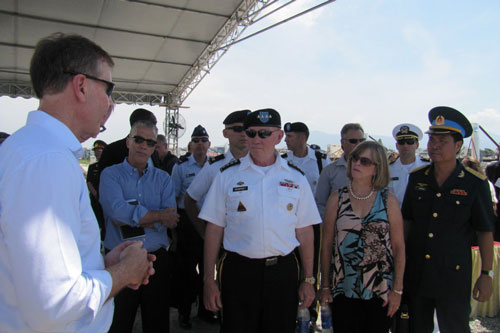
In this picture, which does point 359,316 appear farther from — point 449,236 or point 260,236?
point 260,236

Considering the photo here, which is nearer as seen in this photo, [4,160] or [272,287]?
[4,160]

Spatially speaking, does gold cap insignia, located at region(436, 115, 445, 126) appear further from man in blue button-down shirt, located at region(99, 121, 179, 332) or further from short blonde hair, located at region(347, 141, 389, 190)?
man in blue button-down shirt, located at region(99, 121, 179, 332)

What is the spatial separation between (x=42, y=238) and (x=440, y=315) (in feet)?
9.20

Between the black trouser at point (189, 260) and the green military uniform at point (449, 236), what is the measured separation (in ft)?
7.31

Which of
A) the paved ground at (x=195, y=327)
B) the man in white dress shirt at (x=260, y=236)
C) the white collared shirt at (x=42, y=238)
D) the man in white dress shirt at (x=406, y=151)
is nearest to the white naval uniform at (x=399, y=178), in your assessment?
the man in white dress shirt at (x=406, y=151)

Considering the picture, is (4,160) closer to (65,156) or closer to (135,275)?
(65,156)

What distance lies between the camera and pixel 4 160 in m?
0.93

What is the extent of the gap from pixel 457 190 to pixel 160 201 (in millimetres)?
2385

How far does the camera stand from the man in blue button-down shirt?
2.46m

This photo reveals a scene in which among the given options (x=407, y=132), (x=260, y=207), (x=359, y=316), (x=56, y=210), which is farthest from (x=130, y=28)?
(x=56, y=210)

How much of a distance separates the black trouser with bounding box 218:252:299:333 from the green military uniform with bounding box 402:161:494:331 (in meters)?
1.11

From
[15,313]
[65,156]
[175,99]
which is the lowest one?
[15,313]

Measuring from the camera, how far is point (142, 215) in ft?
7.99

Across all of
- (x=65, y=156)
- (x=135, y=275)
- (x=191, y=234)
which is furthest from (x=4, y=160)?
(x=191, y=234)
